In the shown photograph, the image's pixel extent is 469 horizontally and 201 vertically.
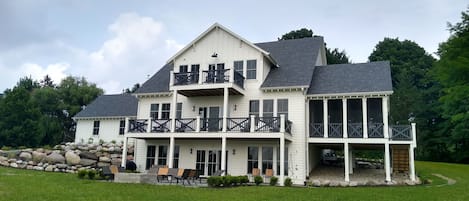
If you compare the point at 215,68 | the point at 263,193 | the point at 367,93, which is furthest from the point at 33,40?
the point at 367,93

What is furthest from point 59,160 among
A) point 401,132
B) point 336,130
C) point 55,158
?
point 401,132

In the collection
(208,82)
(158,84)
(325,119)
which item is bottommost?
(325,119)

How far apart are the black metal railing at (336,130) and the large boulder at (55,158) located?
17.2 m

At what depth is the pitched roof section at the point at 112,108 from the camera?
30.4 m

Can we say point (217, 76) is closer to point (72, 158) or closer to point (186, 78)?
point (186, 78)

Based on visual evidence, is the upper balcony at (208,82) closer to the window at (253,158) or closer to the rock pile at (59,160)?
the window at (253,158)

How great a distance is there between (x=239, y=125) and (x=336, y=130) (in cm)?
546

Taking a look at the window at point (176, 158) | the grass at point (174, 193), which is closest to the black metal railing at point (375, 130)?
the grass at point (174, 193)

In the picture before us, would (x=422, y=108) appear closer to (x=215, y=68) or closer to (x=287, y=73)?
(x=287, y=73)

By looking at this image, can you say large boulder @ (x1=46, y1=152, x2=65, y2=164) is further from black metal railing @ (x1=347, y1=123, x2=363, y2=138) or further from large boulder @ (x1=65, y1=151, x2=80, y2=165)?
black metal railing @ (x1=347, y1=123, x2=363, y2=138)

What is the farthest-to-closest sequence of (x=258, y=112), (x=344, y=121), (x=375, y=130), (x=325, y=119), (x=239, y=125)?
(x=258, y=112) < (x=325, y=119) < (x=344, y=121) < (x=239, y=125) < (x=375, y=130)

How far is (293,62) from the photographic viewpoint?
23.1m

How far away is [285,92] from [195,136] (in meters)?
5.68

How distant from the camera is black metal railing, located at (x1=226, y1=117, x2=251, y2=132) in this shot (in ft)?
64.1
